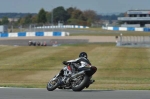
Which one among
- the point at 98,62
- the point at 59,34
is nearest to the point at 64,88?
the point at 98,62

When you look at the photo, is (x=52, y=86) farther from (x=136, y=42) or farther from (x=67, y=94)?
(x=136, y=42)

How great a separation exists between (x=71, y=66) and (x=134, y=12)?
17118cm

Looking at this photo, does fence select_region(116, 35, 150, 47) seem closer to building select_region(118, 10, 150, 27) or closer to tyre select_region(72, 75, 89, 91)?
tyre select_region(72, 75, 89, 91)

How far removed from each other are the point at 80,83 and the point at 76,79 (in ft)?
0.81

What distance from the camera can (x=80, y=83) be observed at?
17.8m

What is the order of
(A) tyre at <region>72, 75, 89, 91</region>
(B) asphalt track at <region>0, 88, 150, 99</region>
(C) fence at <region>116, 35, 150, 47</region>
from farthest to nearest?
1. (C) fence at <region>116, 35, 150, 47</region>
2. (A) tyre at <region>72, 75, 89, 91</region>
3. (B) asphalt track at <region>0, 88, 150, 99</region>

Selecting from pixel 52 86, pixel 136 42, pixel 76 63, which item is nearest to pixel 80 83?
pixel 76 63

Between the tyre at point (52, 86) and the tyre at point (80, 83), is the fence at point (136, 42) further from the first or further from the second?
the tyre at point (80, 83)

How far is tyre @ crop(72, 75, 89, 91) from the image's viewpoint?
17.7 metres

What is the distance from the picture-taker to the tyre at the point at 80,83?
17.7 metres

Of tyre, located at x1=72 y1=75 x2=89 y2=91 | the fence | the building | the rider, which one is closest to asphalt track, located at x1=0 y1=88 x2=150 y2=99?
tyre, located at x1=72 y1=75 x2=89 y2=91

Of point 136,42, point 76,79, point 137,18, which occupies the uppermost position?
point 76,79

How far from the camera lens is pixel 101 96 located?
1645 cm

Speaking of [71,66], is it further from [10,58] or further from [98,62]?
[10,58]
